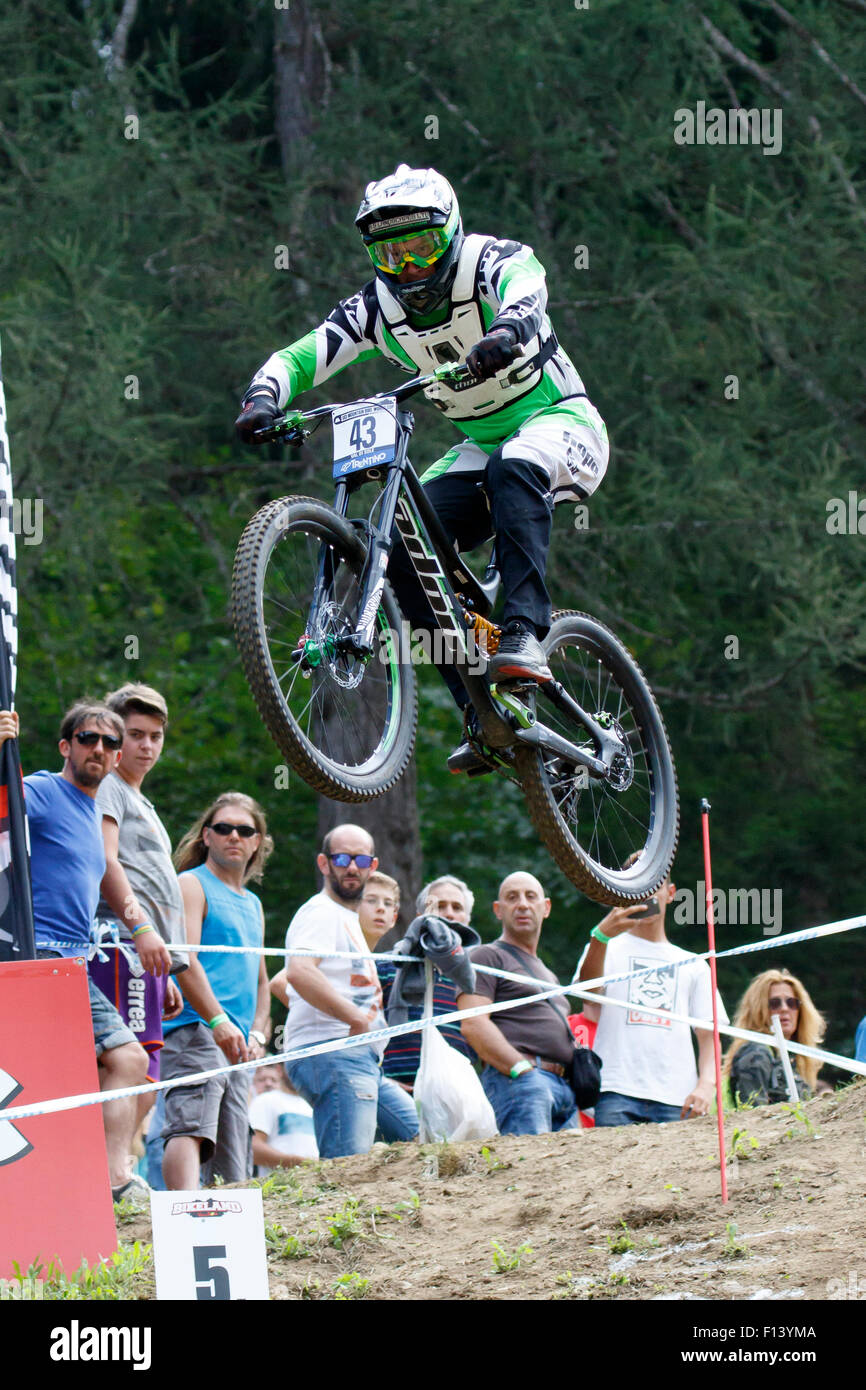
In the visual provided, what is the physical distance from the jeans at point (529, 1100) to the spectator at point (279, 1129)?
3.44ft

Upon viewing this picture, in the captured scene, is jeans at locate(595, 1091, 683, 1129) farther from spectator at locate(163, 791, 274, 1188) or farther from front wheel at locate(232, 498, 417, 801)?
front wheel at locate(232, 498, 417, 801)

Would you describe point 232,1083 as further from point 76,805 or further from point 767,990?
point 767,990

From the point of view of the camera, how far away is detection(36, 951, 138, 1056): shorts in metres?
6.63

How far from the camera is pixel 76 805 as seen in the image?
678cm

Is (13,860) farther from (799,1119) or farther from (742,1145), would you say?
(799,1119)

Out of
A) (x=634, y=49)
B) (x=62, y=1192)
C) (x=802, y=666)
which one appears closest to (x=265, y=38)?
(x=634, y=49)

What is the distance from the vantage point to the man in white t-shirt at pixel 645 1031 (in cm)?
801

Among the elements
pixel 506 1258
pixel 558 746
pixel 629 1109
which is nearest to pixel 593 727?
pixel 558 746

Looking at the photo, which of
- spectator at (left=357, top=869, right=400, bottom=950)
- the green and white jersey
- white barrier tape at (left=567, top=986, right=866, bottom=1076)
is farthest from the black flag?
spectator at (left=357, top=869, right=400, bottom=950)

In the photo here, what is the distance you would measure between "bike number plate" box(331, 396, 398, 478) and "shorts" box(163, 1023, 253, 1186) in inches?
108

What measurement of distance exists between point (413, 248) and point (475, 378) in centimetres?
52

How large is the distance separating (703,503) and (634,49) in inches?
166

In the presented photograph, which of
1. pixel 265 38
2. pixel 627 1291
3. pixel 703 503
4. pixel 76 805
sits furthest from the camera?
pixel 265 38

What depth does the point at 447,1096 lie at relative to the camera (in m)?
7.48
